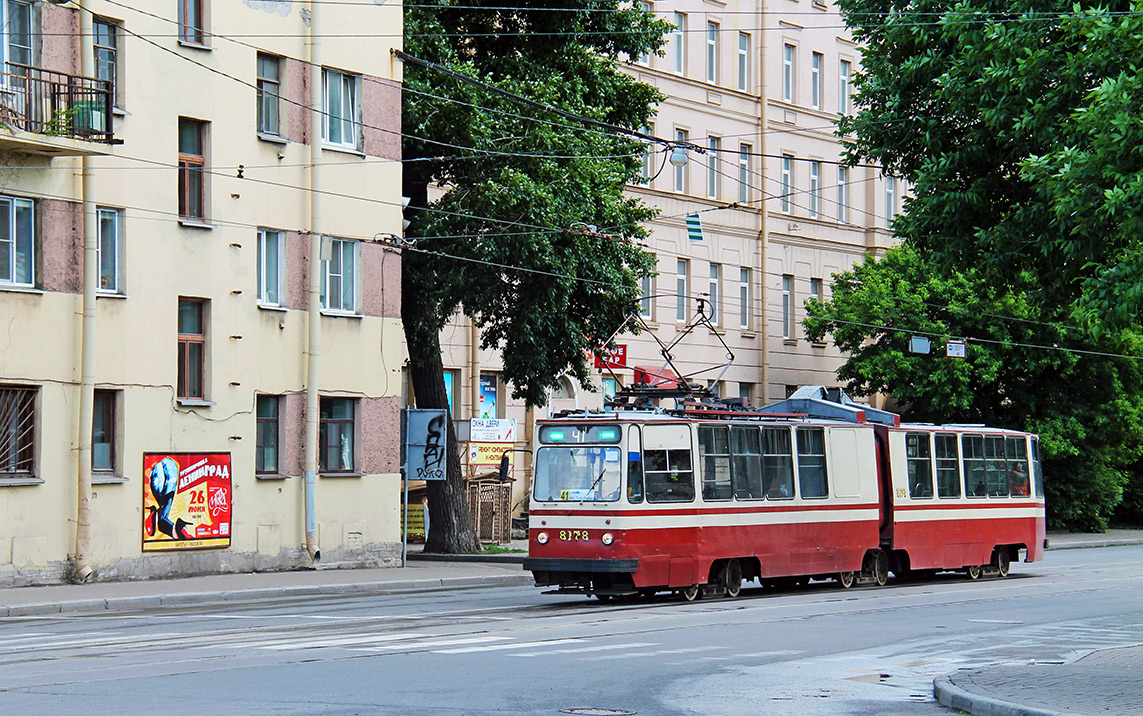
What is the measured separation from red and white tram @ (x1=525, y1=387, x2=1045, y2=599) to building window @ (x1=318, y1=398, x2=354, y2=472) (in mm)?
8763

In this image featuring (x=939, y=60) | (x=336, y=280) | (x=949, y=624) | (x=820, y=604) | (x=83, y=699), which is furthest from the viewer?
(x=336, y=280)

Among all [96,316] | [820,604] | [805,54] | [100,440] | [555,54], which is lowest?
[820,604]

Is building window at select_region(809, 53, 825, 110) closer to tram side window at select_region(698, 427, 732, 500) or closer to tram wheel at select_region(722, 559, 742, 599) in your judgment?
tram side window at select_region(698, 427, 732, 500)

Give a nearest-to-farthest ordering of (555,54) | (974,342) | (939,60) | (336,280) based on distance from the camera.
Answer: (939,60) → (336,280) → (555,54) → (974,342)

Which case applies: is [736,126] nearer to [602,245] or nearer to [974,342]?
[974,342]

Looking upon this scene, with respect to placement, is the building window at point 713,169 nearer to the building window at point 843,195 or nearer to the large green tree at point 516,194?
the building window at point 843,195

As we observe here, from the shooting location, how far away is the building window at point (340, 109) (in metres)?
30.9

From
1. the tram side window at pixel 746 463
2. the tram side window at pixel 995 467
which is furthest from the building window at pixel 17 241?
the tram side window at pixel 995 467

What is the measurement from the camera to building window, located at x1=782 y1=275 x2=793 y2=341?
5091 centimetres

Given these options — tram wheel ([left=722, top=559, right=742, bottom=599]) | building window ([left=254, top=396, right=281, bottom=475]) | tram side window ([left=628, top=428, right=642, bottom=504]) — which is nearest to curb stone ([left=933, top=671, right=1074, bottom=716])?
tram side window ([left=628, top=428, right=642, bottom=504])

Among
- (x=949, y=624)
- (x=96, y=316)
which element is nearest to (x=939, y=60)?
(x=949, y=624)

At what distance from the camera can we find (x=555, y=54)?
109 ft

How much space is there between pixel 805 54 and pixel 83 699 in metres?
44.2

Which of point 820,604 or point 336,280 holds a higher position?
point 336,280
